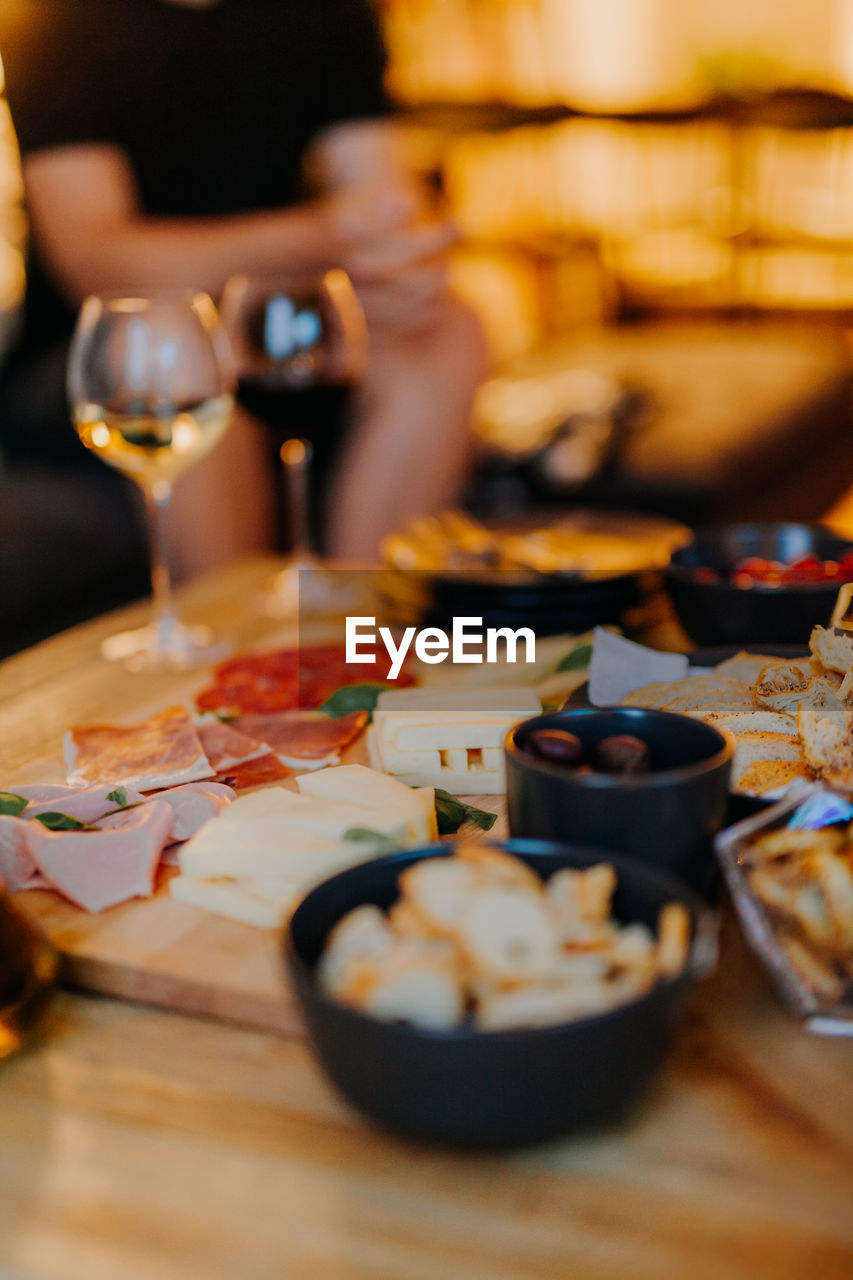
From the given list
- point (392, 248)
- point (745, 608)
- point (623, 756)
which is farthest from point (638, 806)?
point (392, 248)

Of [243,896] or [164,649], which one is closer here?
[243,896]

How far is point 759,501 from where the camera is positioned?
2797 mm

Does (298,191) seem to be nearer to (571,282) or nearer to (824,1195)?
(571,282)

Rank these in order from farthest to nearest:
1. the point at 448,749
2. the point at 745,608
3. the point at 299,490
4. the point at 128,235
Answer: the point at 128,235 < the point at 299,490 < the point at 745,608 < the point at 448,749

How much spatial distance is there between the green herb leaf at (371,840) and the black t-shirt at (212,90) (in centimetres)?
216

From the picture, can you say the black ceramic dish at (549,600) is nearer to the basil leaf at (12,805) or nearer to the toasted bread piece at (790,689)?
the toasted bread piece at (790,689)

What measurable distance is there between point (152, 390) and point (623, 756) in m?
0.76

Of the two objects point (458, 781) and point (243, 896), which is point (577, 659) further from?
point (243, 896)

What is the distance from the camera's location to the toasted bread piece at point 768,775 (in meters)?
0.68

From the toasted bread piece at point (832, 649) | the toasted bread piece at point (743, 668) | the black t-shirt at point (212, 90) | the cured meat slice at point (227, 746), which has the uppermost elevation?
the black t-shirt at point (212, 90)

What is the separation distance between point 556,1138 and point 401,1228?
72mm

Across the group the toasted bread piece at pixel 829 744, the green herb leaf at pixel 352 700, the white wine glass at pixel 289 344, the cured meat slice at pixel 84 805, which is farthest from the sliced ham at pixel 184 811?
the white wine glass at pixel 289 344

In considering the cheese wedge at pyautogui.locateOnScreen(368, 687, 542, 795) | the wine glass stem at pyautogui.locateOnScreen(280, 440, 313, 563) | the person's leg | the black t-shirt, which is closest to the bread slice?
the cheese wedge at pyautogui.locateOnScreen(368, 687, 542, 795)

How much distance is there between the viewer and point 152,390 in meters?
1.21
